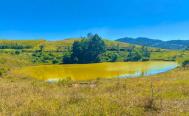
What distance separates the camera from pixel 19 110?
1081 centimetres

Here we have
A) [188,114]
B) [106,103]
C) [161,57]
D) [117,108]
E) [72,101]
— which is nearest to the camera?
[188,114]

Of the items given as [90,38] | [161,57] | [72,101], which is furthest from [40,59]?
[72,101]

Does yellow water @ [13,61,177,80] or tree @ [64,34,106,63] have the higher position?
tree @ [64,34,106,63]

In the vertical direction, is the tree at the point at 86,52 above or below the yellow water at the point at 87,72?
above

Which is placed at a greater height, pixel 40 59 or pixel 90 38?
pixel 90 38

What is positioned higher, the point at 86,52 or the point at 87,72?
the point at 86,52

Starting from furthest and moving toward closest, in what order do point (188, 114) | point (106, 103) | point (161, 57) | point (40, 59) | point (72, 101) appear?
point (161, 57)
point (40, 59)
point (72, 101)
point (106, 103)
point (188, 114)

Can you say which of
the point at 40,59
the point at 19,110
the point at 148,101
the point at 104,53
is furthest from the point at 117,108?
the point at 104,53

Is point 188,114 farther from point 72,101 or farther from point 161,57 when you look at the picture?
point 161,57

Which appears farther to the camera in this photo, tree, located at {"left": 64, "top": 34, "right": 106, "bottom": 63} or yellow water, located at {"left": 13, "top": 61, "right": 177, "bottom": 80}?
tree, located at {"left": 64, "top": 34, "right": 106, "bottom": 63}

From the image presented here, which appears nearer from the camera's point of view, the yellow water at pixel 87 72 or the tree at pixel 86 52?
the yellow water at pixel 87 72

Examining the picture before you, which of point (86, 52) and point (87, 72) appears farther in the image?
point (86, 52)

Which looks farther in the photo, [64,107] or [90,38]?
[90,38]

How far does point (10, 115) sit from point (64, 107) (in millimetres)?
2128
